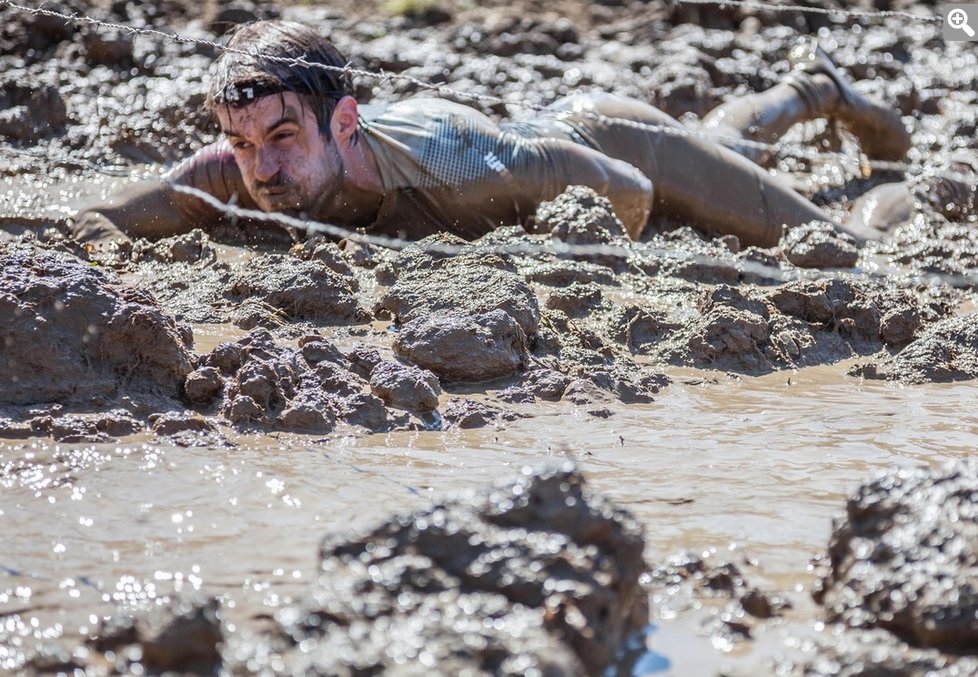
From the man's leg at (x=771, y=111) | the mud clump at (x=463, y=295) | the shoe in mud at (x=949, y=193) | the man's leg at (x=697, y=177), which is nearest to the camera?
the mud clump at (x=463, y=295)

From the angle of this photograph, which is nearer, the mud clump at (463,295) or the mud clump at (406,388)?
the mud clump at (406,388)

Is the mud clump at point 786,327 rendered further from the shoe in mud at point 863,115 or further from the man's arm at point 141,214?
the shoe in mud at point 863,115

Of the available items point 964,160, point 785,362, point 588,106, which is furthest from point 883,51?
point 785,362

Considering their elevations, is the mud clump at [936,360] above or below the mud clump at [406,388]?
below

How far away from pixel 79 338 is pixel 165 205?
1.98 m

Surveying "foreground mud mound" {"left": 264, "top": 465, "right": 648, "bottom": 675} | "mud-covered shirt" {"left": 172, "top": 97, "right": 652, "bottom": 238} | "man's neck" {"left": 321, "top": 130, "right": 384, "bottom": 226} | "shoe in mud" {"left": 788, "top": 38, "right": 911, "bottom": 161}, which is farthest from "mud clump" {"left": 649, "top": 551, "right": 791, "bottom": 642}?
"shoe in mud" {"left": 788, "top": 38, "right": 911, "bottom": 161}

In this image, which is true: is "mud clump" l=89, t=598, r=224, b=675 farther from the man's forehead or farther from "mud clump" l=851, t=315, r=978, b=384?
the man's forehead

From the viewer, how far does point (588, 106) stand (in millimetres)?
5473

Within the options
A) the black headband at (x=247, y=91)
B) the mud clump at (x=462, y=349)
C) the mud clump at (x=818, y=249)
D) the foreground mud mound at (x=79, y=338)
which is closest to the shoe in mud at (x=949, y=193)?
the mud clump at (x=818, y=249)

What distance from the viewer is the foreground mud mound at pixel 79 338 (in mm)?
3100

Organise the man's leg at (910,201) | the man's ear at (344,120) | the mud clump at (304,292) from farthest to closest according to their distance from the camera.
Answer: the man's leg at (910,201) < the man's ear at (344,120) < the mud clump at (304,292)

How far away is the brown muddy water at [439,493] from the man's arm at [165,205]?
7.15 ft

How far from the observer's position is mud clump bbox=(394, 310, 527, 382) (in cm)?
348

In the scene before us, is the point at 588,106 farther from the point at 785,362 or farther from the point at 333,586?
the point at 333,586
